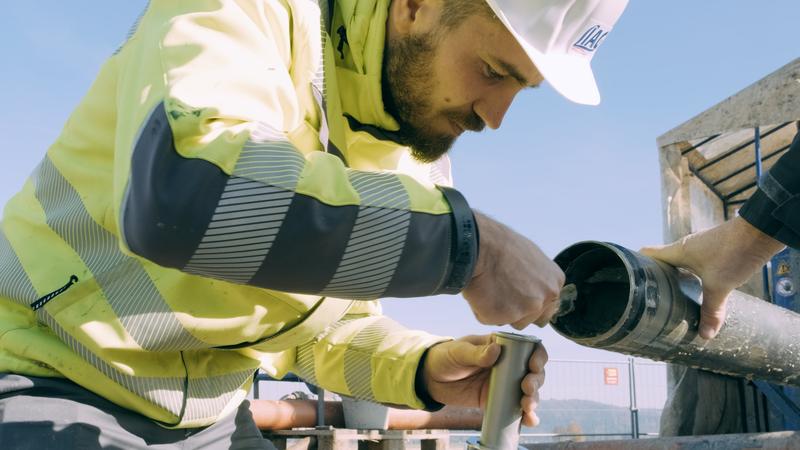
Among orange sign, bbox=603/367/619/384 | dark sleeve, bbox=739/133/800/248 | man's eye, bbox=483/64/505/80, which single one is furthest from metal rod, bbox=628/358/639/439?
man's eye, bbox=483/64/505/80

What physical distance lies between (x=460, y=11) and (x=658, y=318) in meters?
0.83

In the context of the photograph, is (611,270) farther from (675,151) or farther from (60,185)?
(675,151)

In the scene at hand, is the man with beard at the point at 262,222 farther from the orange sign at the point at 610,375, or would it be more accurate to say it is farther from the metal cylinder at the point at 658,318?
the orange sign at the point at 610,375

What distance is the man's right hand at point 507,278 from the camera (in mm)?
1407

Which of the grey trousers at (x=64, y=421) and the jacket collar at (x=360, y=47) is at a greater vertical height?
the jacket collar at (x=360, y=47)

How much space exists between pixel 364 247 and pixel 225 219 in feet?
0.72

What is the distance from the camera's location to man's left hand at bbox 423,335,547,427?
198cm

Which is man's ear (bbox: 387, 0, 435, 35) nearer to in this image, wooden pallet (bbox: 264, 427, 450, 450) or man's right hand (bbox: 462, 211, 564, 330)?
man's right hand (bbox: 462, 211, 564, 330)

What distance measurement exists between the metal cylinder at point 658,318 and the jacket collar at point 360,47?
2.03ft

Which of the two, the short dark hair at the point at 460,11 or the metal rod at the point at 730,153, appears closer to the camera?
the short dark hair at the point at 460,11

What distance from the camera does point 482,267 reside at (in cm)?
140

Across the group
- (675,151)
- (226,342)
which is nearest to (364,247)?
(226,342)

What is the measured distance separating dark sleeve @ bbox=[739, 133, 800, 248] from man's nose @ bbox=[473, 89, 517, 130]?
71 cm

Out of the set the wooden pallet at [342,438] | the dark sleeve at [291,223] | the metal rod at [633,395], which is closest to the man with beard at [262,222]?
the dark sleeve at [291,223]
